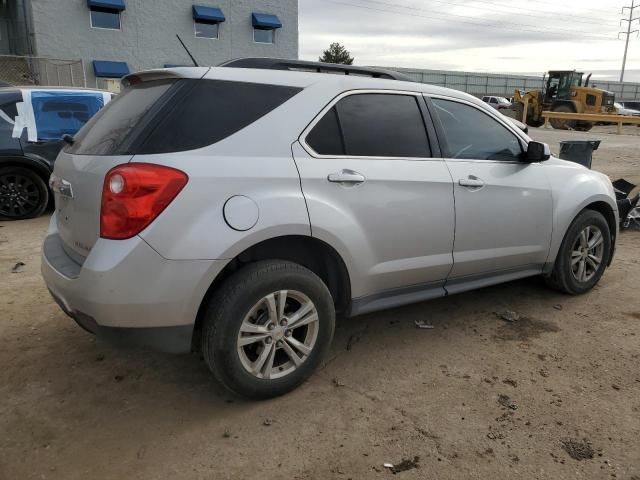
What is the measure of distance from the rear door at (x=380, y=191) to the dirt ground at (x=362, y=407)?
548mm

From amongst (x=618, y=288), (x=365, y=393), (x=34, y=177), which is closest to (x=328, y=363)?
(x=365, y=393)

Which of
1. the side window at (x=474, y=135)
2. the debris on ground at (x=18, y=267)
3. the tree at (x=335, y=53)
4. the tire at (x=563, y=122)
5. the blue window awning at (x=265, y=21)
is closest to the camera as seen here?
the side window at (x=474, y=135)

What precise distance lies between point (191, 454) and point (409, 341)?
1747 millimetres

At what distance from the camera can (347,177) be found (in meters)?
2.98

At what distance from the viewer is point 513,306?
4.38 meters

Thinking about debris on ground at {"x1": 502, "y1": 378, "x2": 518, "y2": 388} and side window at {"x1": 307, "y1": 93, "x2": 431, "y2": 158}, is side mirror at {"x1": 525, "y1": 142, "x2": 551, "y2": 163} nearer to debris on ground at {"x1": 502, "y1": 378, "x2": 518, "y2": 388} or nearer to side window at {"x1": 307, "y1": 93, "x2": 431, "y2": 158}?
side window at {"x1": 307, "y1": 93, "x2": 431, "y2": 158}

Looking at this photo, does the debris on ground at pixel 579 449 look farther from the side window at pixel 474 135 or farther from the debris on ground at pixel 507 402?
the side window at pixel 474 135

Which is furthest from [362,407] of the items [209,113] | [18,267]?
[18,267]

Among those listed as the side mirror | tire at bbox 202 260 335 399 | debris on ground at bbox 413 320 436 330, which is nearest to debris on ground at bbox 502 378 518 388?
debris on ground at bbox 413 320 436 330

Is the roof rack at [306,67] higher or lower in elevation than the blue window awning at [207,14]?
lower

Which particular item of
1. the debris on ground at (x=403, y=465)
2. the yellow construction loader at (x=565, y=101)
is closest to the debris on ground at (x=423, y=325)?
the debris on ground at (x=403, y=465)

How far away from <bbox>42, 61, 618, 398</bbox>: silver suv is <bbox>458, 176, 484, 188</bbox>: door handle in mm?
16

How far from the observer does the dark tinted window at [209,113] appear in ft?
8.55

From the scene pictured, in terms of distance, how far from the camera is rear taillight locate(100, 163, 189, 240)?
8.07ft
